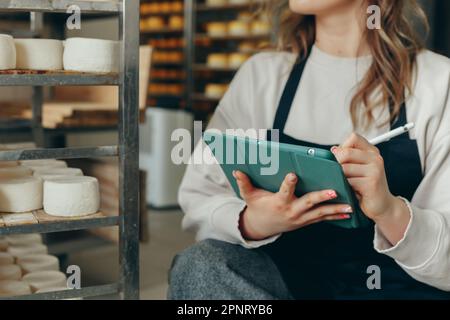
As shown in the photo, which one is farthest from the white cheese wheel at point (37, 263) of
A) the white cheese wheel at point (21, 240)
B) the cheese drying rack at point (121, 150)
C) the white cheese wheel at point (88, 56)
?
the white cheese wheel at point (88, 56)

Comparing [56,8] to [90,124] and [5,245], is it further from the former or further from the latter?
[90,124]

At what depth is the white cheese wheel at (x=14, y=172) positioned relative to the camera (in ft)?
5.90

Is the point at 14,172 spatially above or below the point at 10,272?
above

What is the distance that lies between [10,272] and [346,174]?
3.52ft

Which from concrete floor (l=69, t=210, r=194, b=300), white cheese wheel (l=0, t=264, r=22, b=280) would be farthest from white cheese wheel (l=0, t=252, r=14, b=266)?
concrete floor (l=69, t=210, r=194, b=300)

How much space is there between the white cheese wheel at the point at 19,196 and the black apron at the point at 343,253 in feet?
2.08

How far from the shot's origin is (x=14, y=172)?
5.98 feet

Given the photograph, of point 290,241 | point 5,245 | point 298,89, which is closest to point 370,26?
point 298,89

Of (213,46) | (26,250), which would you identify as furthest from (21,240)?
(213,46)

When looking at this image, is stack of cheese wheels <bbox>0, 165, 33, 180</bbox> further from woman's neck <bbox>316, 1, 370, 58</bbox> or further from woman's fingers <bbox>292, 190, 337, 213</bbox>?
woman's neck <bbox>316, 1, 370, 58</bbox>

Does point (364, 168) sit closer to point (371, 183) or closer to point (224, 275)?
point (371, 183)

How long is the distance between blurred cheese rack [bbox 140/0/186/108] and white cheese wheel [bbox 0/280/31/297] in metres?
5.63

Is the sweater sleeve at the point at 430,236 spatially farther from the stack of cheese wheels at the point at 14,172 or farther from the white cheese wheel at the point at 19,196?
the stack of cheese wheels at the point at 14,172

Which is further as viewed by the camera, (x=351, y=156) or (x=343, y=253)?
(x=343, y=253)
